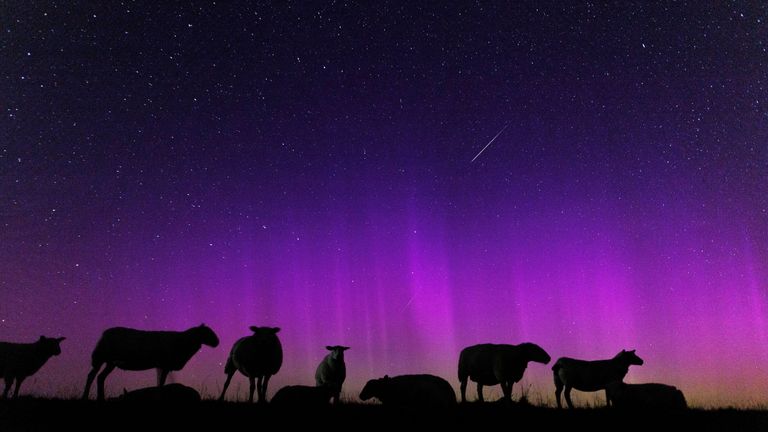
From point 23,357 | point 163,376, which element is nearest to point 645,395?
point 163,376

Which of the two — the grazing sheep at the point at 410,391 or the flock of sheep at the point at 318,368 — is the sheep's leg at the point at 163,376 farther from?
the grazing sheep at the point at 410,391

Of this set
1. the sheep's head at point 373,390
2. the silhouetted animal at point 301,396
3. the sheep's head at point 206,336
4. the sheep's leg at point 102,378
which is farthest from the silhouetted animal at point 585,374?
the sheep's leg at point 102,378

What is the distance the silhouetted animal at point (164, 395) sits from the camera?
11.5 m

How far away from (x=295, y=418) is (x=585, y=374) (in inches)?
510

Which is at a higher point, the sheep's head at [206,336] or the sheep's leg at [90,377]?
the sheep's head at [206,336]

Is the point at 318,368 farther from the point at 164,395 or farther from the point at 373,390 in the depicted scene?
the point at 164,395

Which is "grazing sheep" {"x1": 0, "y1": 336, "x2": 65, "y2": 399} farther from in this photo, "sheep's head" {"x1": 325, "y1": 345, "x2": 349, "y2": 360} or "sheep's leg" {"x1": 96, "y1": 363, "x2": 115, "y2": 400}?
"sheep's head" {"x1": 325, "y1": 345, "x2": 349, "y2": 360}

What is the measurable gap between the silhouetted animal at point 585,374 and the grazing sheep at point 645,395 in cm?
75

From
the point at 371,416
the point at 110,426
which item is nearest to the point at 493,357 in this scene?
the point at 371,416

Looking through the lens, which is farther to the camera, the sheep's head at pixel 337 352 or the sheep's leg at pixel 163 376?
the sheep's head at pixel 337 352

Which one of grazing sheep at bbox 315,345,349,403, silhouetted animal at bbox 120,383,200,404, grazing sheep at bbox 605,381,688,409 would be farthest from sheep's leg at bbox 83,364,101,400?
grazing sheep at bbox 605,381,688,409

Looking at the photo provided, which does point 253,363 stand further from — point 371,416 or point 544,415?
point 544,415

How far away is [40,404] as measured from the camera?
11297mm

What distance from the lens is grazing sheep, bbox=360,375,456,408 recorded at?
15508mm
